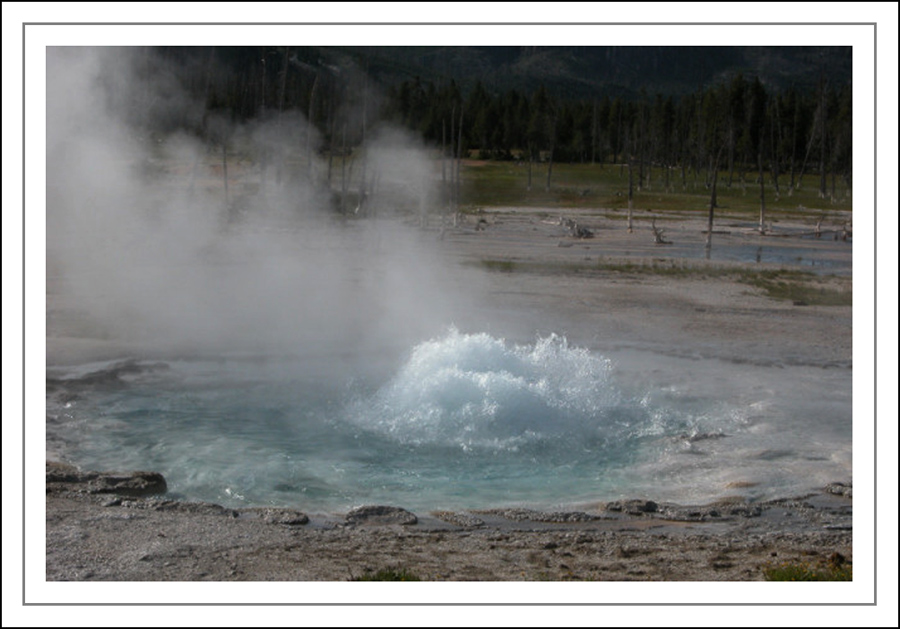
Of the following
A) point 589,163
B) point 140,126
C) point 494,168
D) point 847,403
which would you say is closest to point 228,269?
→ point 140,126

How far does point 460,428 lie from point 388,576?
2336 millimetres

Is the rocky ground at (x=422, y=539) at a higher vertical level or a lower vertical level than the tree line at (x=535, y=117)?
lower

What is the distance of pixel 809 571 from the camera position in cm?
426

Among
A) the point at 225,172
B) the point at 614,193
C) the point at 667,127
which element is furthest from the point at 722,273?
the point at 667,127

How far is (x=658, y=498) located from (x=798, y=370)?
3.69 meters

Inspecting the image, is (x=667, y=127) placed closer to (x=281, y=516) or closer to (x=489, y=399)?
(x=489, y=399)

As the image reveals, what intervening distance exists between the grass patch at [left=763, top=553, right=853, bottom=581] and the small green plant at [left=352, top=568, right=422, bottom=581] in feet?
5.32

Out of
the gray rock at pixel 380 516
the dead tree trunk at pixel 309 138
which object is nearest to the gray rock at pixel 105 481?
the gray rock at pixel 380 516

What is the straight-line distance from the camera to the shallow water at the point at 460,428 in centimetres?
554

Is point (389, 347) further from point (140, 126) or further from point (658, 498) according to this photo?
point (140, 126)

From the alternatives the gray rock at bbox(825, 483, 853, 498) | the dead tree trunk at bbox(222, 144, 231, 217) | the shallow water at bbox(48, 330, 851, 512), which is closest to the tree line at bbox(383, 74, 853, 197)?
the dead tree trunk at bbox(222, 144, 231, 217)

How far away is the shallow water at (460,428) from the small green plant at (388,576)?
41.9 inches

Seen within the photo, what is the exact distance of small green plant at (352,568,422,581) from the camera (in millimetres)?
4047

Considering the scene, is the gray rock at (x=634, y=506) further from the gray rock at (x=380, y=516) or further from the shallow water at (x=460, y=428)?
the gray rock at (x=380, y=516)
